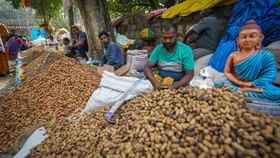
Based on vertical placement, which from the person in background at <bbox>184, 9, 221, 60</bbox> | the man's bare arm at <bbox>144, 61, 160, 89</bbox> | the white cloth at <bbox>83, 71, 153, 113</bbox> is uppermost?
the person in background at <bbox>184, 9, 221, 60</bbox>

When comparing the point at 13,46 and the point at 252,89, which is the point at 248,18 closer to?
the point at 252,89

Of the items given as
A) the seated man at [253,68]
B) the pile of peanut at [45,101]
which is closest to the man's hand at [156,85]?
the seated man at [253,68]

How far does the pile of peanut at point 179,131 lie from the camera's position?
6.28 ft

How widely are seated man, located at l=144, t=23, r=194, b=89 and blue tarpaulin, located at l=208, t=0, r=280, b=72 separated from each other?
92 cm

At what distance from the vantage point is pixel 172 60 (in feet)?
11.0

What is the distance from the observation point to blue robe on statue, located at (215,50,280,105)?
9.16 feet

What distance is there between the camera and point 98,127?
277cm

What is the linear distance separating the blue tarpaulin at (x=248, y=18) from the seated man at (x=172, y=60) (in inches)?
36.1

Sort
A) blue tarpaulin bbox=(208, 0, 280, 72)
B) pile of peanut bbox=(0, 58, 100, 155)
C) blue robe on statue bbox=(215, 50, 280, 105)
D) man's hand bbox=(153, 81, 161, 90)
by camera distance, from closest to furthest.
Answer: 1. blue robe on statue bbox=(215, 50, 280, 105)
2. man's hand bbox=(153, 81, 161, 90)
3. pile of peanut bbox=(0, 58, 100, 155)
4. blue tarpaulin bbox=(208, 0, 280, 72)

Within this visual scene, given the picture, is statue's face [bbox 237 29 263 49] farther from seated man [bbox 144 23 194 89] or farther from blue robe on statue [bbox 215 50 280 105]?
seated man [bbox 144 23 194 89]

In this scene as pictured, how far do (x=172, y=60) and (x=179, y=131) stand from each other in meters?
1.37

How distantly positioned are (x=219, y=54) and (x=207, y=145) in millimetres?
2497

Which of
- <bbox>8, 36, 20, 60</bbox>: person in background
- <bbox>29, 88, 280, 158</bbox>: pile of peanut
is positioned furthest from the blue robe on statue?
<bbox>8, 36, 20, 60</bbox>: person in background

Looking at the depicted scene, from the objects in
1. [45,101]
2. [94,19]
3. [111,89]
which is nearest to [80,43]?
[94,19]
